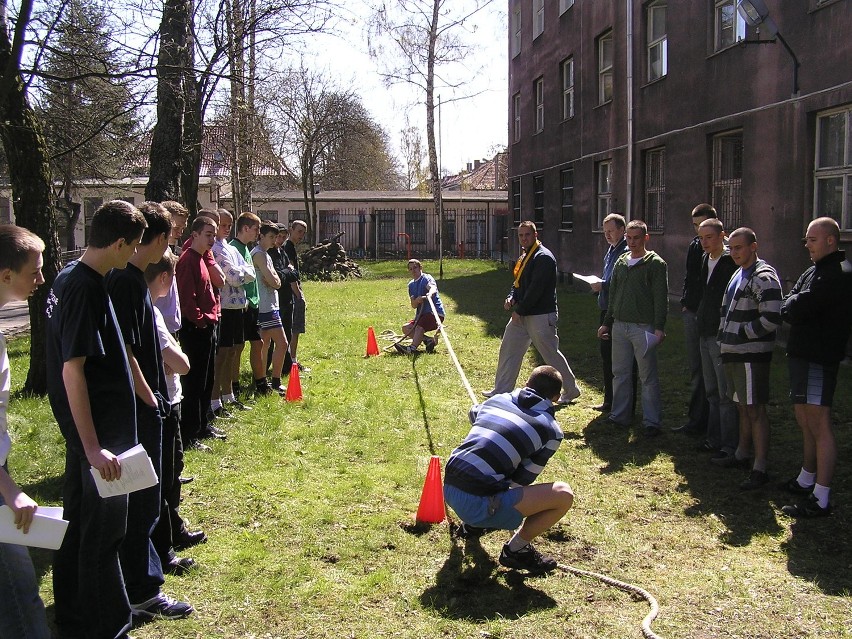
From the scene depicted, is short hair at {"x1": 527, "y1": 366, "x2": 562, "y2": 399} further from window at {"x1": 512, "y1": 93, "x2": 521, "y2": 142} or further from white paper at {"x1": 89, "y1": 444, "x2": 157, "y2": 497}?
window at {"x1": 512, "y1": 93, "x2": 521, "y2": 142}

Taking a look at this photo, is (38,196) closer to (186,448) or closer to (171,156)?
(171,156)

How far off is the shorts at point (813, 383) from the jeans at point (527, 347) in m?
3.12

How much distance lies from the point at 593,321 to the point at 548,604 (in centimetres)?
1128

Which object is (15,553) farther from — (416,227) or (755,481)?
(416,227)

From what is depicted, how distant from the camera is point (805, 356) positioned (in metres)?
5.59

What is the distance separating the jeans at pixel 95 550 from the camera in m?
3.49

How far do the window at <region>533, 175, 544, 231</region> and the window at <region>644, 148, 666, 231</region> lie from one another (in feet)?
27.4

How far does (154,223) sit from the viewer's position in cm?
420

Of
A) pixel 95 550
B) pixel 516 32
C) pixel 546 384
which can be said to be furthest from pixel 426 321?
pixel 516 32

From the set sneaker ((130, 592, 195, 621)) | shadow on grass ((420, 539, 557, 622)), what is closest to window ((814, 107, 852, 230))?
shadow on grass ((420, 539, 557, 622))

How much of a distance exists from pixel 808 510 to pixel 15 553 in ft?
16.1

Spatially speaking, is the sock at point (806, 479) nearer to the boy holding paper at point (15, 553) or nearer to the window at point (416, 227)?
the boy holding paper at point (15, 553)

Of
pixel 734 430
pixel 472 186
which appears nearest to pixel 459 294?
pixel 734 430

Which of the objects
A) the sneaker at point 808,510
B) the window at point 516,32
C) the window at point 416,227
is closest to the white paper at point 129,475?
the sneaker at point 808,510
